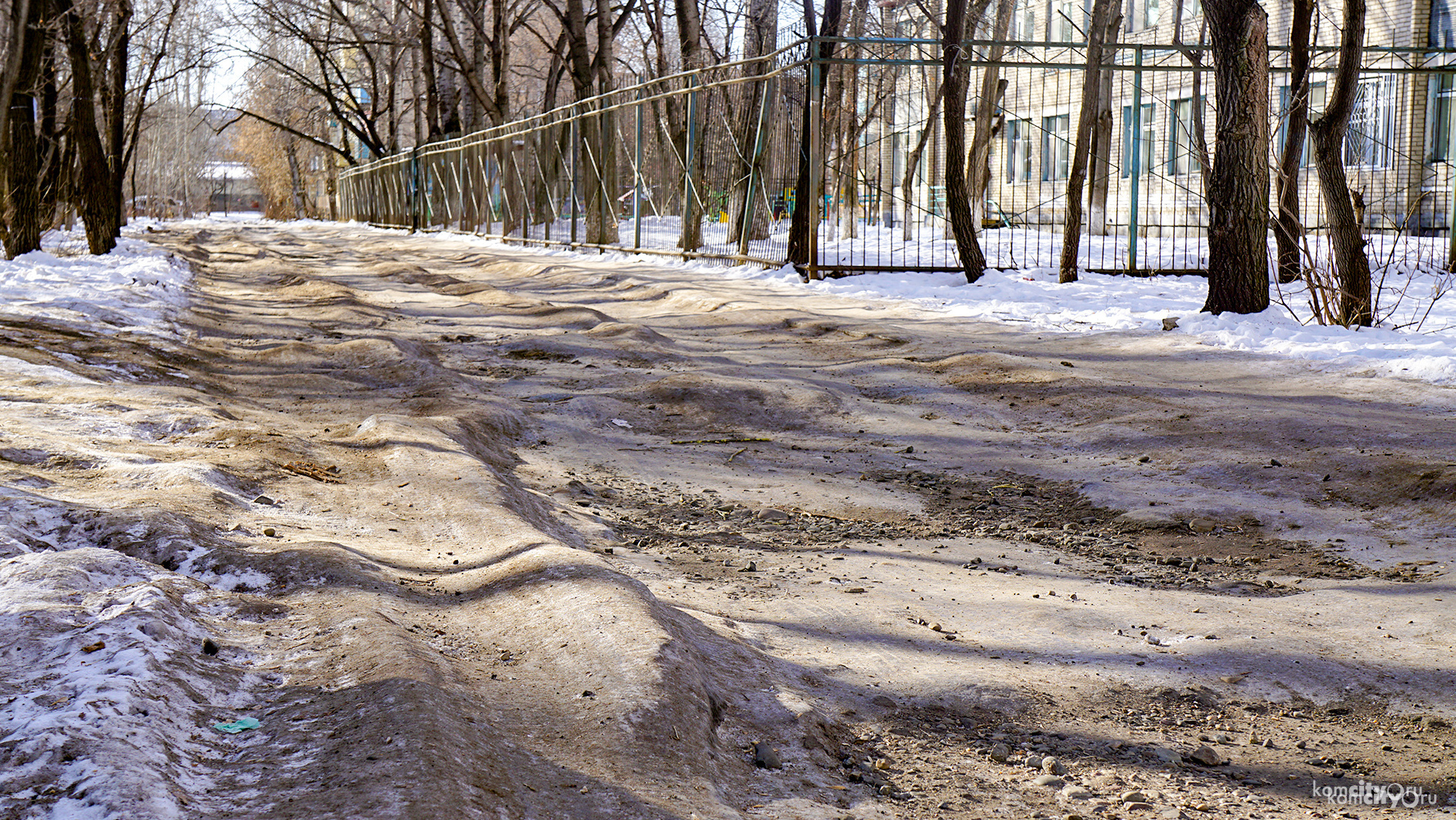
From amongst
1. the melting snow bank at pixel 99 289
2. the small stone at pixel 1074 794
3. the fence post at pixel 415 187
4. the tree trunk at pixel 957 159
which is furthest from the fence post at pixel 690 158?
the fence post at pixel 415 187

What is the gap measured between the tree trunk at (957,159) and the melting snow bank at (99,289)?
6147 millimetres

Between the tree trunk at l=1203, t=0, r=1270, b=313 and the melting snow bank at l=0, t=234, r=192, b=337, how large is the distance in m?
6.58

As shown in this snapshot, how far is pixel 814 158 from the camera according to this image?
10.3 m

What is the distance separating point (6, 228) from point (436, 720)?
446 inches

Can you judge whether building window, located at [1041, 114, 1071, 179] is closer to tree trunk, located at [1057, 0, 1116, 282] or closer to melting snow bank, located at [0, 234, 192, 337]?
tree trunk, located at [1057, 0, 1116, 282]

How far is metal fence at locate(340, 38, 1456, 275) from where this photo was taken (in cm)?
1062

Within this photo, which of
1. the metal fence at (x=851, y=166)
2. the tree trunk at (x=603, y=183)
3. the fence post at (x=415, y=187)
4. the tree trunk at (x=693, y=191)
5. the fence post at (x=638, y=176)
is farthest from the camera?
the fence post at (x=415, y=187)

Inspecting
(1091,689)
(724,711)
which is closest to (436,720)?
(724,711)

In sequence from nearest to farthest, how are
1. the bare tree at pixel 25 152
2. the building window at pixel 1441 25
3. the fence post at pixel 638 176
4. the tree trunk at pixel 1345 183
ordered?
the tree trunk at pixel 1345 183 < the bare tree at pixel 25 152 < the fence post at pixel 638 176 < the building window at pixel 1441 25

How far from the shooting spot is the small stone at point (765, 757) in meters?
2.12

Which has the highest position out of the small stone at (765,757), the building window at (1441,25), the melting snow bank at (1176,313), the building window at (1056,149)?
the building window at (1441,25)

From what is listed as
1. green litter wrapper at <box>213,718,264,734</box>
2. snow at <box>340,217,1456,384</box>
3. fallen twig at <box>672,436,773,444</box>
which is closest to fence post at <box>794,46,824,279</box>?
snow at <box>340,217,1456,384</box>

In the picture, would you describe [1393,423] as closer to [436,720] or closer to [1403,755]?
[1403,755]

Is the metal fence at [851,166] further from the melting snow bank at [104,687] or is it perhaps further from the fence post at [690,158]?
the melting snow bank at [104,687]
